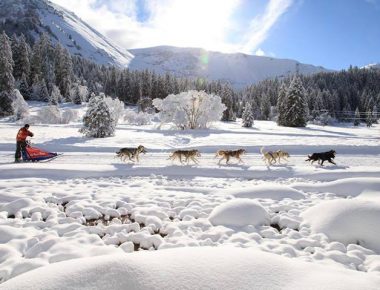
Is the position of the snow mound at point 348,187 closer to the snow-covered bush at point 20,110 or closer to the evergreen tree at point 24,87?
the snow-covered bush at point 20,110

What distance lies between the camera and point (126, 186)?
33.8 feet

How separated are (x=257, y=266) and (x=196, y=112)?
38.5 m

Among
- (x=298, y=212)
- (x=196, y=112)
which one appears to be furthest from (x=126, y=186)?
(x=196, y=112)

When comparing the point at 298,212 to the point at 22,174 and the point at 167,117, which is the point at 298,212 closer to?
the point at 22,174

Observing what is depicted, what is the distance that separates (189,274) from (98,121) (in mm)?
27019

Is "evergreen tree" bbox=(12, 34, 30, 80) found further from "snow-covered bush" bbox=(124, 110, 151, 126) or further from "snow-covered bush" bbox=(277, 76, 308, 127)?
"snow-covered bush" bbox=(277, 76, 308, 127)

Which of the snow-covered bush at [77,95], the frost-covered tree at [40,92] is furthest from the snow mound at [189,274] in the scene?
the snow-covered bush at [77,95]

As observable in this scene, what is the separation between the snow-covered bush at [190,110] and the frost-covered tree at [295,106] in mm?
17907

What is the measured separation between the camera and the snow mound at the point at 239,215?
257 inches

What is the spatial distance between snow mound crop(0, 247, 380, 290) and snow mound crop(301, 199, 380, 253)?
148 centimetres

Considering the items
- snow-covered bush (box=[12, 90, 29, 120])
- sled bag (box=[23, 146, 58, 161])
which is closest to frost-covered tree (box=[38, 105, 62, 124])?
A: snow-covered bush (box=[12, 90, 29, 120])

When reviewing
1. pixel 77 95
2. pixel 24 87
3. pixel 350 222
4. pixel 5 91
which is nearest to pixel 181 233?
pixel 350 222

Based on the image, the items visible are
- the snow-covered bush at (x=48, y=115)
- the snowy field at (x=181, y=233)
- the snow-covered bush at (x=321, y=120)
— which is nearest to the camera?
the snowy field at (x=181, y=233)

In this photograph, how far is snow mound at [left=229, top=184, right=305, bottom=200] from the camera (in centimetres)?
874
